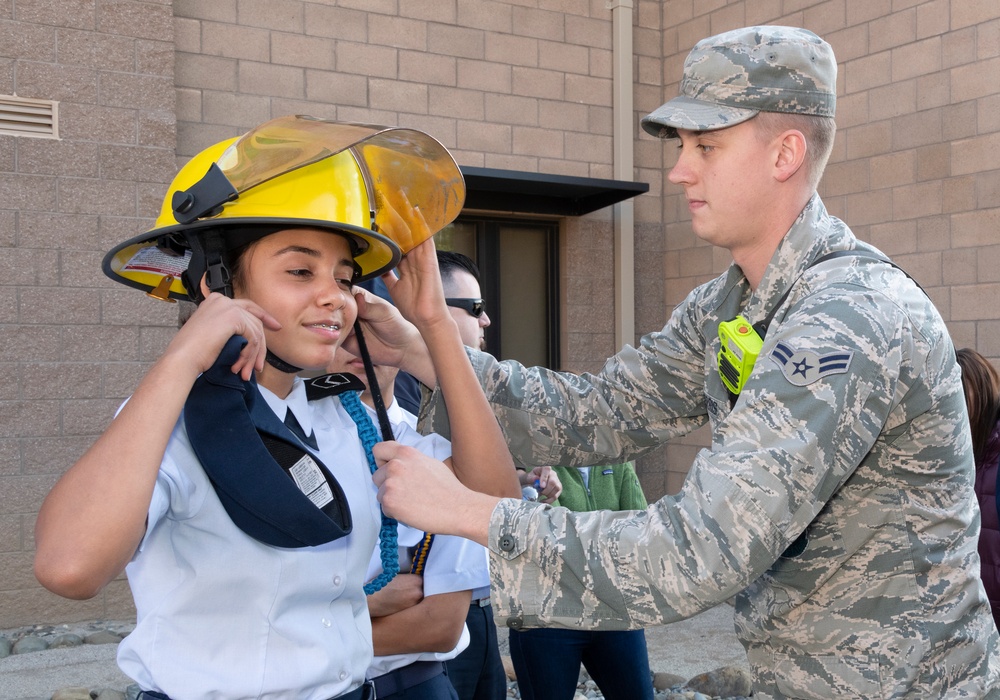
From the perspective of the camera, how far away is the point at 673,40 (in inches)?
347

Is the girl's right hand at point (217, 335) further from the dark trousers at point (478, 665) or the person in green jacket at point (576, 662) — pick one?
the person in green jacket at point (576, 662)

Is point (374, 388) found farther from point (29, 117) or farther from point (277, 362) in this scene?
point (29, 117)

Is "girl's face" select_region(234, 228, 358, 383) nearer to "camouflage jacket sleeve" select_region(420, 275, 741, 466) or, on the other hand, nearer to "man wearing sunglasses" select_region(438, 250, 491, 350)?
"camouflage jacket sleeve" select_region(420, 275, 741, 466)

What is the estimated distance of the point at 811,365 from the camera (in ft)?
5.47

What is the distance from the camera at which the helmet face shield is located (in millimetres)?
1871

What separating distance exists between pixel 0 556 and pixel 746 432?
575cm

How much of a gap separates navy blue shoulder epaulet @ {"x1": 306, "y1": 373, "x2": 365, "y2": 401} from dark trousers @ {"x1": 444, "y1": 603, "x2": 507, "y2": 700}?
48.0 inches

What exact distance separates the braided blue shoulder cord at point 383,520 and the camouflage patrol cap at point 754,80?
2.91 ft

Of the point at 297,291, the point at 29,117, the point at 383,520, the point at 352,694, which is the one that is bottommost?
the point at 352,694

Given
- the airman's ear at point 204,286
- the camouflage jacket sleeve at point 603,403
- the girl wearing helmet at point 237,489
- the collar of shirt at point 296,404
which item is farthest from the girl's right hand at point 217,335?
the camouflage jacket sleeve at point 603,403

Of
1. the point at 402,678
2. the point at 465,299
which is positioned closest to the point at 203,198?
the point at 402,678

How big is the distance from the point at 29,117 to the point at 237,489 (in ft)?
17.7

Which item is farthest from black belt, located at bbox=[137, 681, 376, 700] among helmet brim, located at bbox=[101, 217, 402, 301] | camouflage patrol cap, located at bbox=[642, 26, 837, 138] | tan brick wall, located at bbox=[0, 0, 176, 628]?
tan brick wall, located at bbox=[0, 0, 176, 628]

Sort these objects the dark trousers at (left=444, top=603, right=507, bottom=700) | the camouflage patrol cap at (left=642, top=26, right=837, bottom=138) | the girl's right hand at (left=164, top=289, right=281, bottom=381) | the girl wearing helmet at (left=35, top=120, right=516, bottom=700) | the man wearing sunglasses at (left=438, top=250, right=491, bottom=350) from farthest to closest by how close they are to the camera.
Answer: the man wearing sunglasses at (left=438, top=250, right=491, bottom=350) → the dark trousers at (left=444, top=603, right=507, bottom=700) → the camouflage patrol cap at (left=642, top=26, right=837, bottom=138) → the girl's right hand at (left=164, top=289, right=281, bottom=381) → the girl wearing helmet at (left=35, top=120, right=516, bottom=700)
